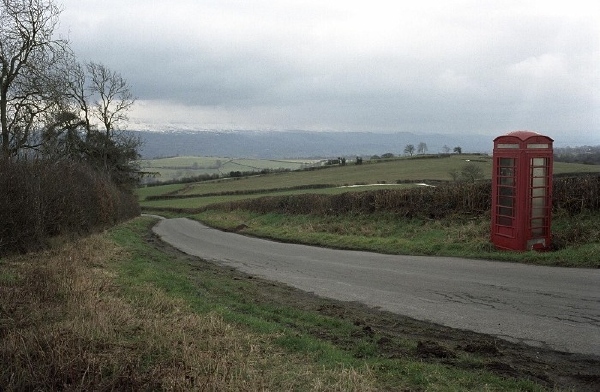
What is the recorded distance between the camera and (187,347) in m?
5.82

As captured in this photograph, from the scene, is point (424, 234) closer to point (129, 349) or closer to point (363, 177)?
point (129, 349)

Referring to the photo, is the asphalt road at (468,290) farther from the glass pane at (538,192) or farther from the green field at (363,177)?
the green field at (363,177)

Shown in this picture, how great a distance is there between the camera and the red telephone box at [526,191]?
44.1 ft

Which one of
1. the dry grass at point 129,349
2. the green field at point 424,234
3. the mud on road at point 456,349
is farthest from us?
the green field at point 424,234

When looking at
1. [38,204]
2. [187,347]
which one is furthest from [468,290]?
[38,204]

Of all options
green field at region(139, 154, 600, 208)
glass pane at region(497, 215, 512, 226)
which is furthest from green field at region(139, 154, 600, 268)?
green field at region(139, 154, 600, 208)

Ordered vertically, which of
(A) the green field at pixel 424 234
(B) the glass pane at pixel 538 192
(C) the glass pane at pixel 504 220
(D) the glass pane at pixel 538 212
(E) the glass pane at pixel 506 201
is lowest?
(A) the green field at pixel 424 234

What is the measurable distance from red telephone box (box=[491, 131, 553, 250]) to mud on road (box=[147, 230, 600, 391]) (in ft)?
21.5

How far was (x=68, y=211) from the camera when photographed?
17938mm

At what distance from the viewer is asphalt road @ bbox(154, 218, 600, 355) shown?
7457 mm

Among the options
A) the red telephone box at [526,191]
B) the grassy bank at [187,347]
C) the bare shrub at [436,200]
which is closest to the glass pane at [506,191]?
the red telephone box at [526,191]

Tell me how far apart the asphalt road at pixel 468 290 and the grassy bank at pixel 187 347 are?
1.43 m

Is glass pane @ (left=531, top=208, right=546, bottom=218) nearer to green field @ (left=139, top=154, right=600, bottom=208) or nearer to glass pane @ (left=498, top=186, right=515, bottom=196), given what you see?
glass pane @ (left=498, top=186, right=515, bottom=196)

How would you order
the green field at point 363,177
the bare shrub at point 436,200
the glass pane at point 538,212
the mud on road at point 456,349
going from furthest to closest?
1. the green field at point 363,177
2. the bare shrub at point 436,200
3. the glass pane at point 538,212
4. the mud on road at point 456,349
